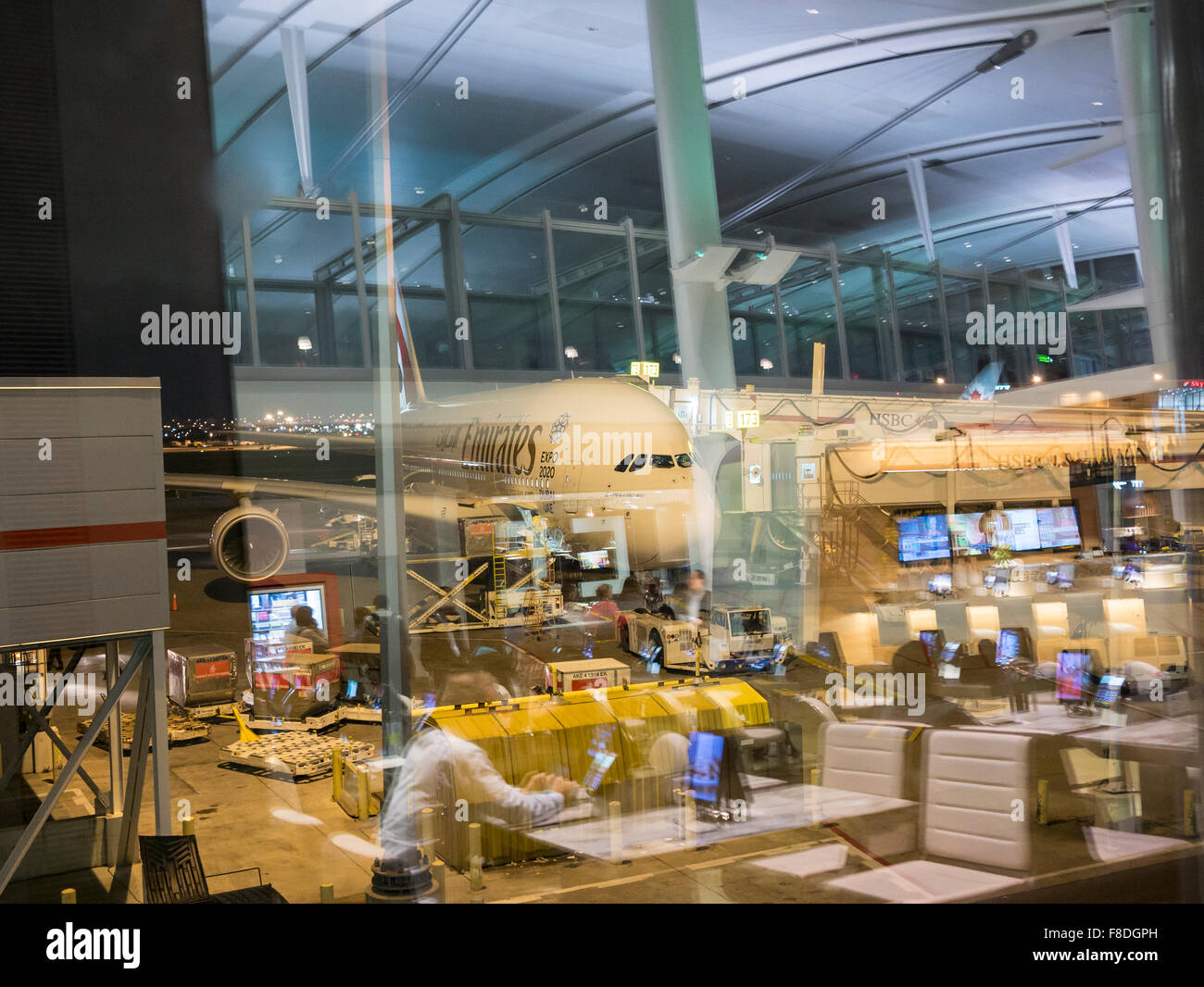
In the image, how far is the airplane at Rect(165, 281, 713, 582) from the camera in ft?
45.4

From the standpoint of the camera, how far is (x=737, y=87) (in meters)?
23.8

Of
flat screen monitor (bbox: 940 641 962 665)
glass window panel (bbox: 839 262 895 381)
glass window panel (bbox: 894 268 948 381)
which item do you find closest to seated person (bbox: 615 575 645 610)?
flat screen monitor (bbox: 940 641 962 665)

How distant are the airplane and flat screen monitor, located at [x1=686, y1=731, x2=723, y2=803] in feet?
24.5

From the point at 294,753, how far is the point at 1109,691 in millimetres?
9063

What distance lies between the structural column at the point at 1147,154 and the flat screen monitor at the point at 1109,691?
4325 mm

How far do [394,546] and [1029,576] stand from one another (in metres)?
10.1

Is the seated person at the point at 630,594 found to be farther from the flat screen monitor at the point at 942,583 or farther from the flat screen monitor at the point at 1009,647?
the flat screen monitor at the point at 1009,647

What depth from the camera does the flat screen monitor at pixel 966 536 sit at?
13.3 meters

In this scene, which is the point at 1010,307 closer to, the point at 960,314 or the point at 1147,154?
the point at 960,314

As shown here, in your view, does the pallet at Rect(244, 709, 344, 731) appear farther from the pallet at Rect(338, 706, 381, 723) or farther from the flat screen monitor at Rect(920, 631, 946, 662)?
the flat screen monitor at Rect(920, 631, 946, 662)

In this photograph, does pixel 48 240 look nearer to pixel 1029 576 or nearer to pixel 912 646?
pixel 912 646

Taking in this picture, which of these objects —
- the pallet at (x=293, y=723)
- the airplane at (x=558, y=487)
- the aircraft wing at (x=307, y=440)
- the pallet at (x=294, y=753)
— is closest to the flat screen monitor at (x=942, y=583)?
the airplane at (x=558, y=487)

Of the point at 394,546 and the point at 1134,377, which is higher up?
the point at 1134,377
